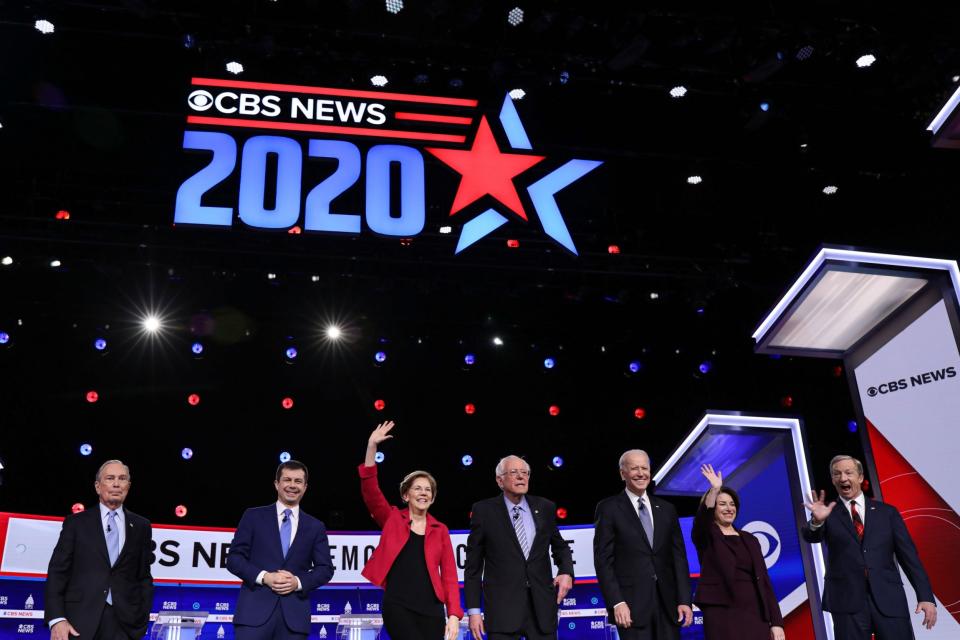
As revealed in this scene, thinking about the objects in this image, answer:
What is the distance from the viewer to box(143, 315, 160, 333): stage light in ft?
34.5

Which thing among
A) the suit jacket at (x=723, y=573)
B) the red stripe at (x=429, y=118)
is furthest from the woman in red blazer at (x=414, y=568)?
the red stripe at (x=429, y=118)

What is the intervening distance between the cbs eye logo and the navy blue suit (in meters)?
6.30

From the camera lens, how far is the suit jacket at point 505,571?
4.59 meters

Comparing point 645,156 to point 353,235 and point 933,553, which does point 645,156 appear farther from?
point 933,553

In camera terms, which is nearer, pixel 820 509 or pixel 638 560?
pixel 638 560

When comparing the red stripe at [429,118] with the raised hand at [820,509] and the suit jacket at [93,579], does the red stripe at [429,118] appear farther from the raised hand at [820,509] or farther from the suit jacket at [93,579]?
the raised hand at [820,509]

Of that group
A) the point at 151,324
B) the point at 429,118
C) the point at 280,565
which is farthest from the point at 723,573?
the point at 151,324

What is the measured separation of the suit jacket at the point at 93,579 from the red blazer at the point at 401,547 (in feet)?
4.22

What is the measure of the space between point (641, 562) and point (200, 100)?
5.82m

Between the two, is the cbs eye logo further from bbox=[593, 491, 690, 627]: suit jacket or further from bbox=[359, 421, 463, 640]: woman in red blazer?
bbox=[593, 491, 690, 627]: suit jacket

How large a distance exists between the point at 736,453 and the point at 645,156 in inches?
153

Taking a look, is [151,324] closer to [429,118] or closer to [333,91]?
[333,91]

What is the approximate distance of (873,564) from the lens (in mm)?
4578

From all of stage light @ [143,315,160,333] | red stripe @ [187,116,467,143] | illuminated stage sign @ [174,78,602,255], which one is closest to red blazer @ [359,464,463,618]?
illuminated stage sign @ [174,78,602,255]
